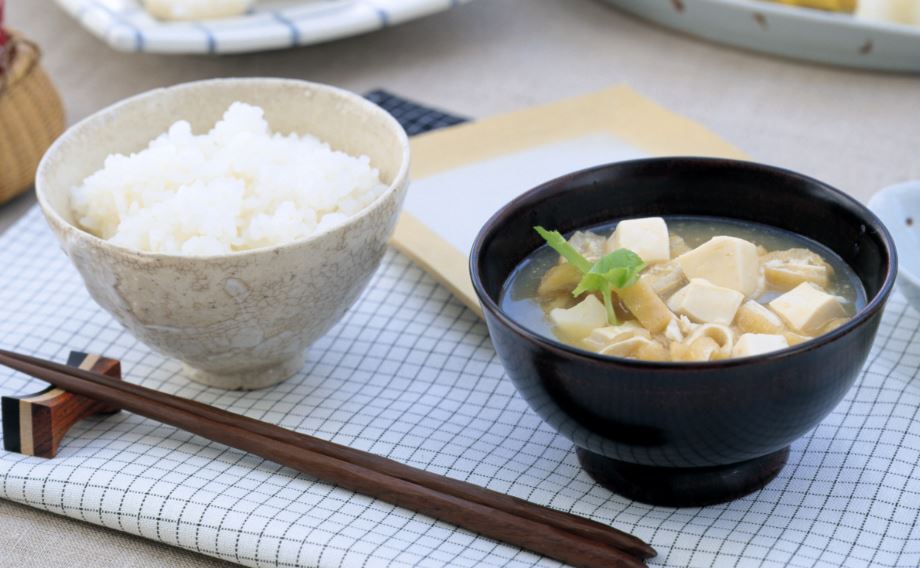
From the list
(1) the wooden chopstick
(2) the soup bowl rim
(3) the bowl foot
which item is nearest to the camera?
(2) the soup bowl rim

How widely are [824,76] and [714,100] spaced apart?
0.82ft

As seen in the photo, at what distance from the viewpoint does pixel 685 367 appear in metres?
1.06

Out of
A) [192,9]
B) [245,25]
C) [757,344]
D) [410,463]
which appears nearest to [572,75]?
[245,25]

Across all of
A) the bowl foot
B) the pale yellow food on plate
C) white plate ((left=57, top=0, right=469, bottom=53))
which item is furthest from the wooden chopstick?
the pale yellow food on plate

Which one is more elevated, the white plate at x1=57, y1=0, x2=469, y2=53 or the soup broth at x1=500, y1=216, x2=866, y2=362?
the soup broth at x1=500, y1=216, x2=866, y2=362

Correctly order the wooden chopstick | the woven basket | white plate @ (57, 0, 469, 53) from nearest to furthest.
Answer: the wooden chopstick → the woven basket → white plate @ (57, 0, 469, 53)

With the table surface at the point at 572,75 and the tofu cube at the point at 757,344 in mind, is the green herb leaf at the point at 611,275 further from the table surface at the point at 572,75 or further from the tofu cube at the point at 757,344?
the table surface at the point at 572,75

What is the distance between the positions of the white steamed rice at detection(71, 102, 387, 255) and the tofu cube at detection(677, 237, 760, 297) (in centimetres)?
44

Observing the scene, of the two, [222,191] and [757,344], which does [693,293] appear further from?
[222,191]

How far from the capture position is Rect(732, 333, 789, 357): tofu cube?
1.11 meters

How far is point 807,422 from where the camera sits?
3.75ft

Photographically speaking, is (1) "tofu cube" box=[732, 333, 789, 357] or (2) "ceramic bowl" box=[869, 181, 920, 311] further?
(2) "ceramic bowl" box=[869, 181, 920, 311]

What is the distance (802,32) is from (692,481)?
138 centimetres

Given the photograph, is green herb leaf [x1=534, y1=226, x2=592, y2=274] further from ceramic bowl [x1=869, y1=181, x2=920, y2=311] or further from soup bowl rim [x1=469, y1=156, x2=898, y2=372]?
ceramic bowl [x1=869, y1=181, x2=920, y2=311]
